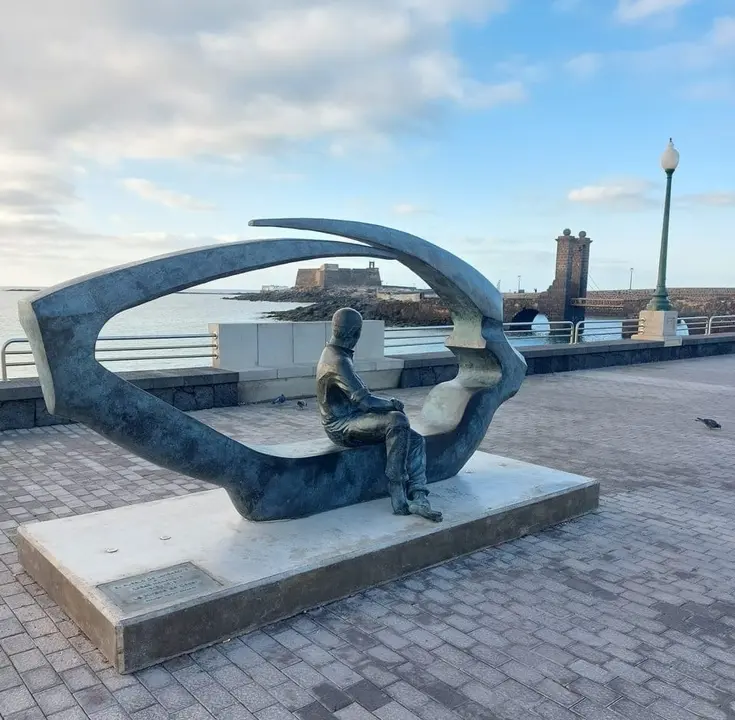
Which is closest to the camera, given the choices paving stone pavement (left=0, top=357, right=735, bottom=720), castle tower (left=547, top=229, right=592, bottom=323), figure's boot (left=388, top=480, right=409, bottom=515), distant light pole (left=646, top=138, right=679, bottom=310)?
paving stone pavement (left=0, top=357, right=735, bottom=720)

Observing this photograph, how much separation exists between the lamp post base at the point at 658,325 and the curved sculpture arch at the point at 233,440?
14.1 metres

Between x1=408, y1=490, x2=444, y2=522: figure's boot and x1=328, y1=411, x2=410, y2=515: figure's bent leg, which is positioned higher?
x1=328, y1=411, x2=410, y2=515: figure's bent leg

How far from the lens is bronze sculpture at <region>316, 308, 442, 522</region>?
505 cm

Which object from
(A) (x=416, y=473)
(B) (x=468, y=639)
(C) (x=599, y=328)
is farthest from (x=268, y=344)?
(C) (x=599, y=328)

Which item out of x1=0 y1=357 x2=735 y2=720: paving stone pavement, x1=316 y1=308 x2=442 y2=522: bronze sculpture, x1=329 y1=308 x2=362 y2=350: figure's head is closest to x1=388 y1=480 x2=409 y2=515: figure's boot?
x1=316 y1=308 x2=442 y2=522: bronze sculpture

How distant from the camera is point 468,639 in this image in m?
3.86

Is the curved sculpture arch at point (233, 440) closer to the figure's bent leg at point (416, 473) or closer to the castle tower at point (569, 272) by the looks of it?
the figure's bent leg at point (416, 473)

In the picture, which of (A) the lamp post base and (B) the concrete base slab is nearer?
(B) the concrete base slab

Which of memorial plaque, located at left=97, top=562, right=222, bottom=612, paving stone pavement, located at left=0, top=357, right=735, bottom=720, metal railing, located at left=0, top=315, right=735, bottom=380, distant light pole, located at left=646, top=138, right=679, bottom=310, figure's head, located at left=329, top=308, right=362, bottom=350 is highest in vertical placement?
distant light pole, located at left=646, top=138, right=679, bottom=310

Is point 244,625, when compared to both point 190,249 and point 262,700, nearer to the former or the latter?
point 262,700

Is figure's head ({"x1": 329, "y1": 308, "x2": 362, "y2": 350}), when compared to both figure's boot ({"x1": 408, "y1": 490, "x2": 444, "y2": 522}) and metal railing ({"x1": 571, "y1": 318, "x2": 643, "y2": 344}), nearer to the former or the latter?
figure's boot ({"x1": 408, "y1": 490, "x2": 444, "y2": 522})

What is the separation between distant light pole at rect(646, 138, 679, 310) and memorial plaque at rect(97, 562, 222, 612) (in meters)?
16.7

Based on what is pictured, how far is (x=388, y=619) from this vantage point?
4082 mm

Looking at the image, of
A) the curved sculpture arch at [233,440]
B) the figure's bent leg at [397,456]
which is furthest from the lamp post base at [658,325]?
the figure's bent leg at [397,456]
